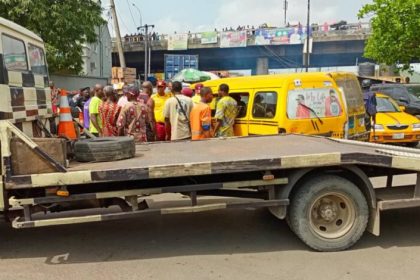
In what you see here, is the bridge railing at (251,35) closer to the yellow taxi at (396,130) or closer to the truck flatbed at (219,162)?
the yellow taxi at (396,130)

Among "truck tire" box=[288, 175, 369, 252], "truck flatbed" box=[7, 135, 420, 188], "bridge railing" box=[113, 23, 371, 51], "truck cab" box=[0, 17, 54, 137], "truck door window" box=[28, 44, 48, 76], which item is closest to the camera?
"truck flatbed" box=[7, 135, 420, 188]

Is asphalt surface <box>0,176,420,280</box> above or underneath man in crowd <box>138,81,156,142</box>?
underneath

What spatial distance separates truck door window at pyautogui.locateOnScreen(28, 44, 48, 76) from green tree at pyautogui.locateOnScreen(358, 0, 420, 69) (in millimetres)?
14669

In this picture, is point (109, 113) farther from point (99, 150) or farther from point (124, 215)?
point (124, 215)

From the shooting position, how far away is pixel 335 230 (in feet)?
15.8

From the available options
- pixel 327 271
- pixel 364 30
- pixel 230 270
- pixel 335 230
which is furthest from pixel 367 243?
pixel 364 30

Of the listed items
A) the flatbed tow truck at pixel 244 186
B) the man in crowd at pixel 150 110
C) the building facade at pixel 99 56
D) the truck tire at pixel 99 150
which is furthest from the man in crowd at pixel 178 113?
the building facade at pixel 99 56

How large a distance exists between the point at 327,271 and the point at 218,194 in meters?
1.36

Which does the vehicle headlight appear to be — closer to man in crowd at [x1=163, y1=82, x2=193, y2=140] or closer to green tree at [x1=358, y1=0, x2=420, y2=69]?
man in crowd at [x1=163, y1=82, x2=193, y2=140]

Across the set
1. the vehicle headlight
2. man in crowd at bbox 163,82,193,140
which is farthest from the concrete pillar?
man in crowd at bbox 163,82,193,140

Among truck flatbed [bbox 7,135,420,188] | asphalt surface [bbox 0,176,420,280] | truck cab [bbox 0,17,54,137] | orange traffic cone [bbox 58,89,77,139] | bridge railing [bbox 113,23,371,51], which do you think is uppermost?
bridge railing [bbox 113,23,371,51]

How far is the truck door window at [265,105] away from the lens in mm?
7660

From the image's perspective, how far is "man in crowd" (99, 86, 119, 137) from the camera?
7680mm

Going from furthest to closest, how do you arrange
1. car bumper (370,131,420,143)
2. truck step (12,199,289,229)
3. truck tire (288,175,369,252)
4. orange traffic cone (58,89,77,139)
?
car bumper (370,131,420,143), orange traffic cone (58,89,77,139), truck tire (288,175,369,252), truck step (12,199,289,229)
